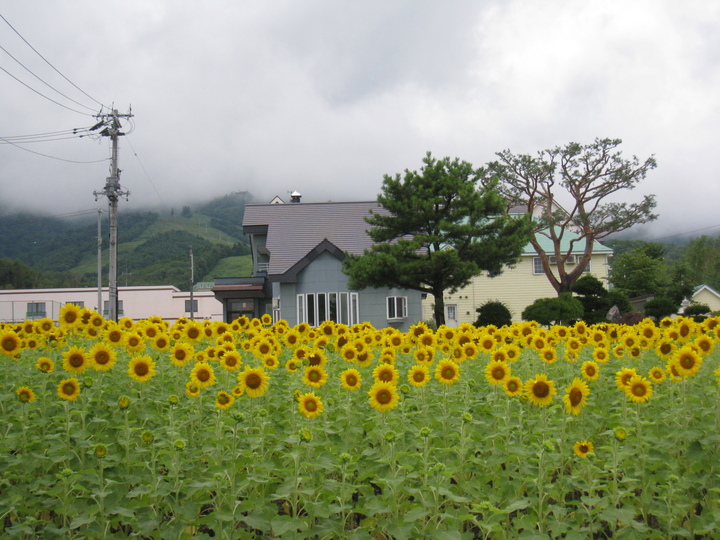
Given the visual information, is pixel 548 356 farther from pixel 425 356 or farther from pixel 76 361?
pixel 76 361

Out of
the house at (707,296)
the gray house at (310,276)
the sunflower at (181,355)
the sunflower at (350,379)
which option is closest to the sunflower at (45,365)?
the sunflower at (181,355)

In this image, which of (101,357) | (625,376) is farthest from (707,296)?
(101,357)

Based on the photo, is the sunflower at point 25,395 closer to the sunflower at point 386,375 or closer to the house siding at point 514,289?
the sunflower at point 386,375

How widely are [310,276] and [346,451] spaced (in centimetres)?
2411

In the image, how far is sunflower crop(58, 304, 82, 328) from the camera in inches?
229

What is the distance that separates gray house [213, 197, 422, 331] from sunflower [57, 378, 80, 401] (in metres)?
22.7

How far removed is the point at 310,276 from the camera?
2805 centimetres

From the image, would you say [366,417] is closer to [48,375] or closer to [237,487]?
[237,487]

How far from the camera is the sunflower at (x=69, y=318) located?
581cm

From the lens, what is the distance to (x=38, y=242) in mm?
134250

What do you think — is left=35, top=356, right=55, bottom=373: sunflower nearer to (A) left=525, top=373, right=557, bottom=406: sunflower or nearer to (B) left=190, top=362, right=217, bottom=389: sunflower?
(B) left=190, top=362, right=217, bottom=389: sunflower

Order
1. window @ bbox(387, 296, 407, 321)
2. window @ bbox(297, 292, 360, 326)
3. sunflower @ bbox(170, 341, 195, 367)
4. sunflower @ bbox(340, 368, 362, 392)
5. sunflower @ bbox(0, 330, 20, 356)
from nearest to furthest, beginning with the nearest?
sunflower @ bbox(340, 368, 362, 392) < sunflower @ bbox(0, 330, 20, 356) < sunflower @ bbox(170, 341, 195, 367) < window @ bbox(297, 292, 360, 326) < window @ bbox(387, 296, 407, 321)

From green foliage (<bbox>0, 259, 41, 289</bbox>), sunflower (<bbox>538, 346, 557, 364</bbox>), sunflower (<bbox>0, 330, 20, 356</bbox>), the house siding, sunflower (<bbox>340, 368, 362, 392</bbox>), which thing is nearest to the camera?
sunflower (<bbox>340, 368, 362, 392</bbox>)

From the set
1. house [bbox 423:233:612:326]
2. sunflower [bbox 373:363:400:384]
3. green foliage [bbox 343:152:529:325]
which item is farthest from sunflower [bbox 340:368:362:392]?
house [bbox 423:233:612:326]
